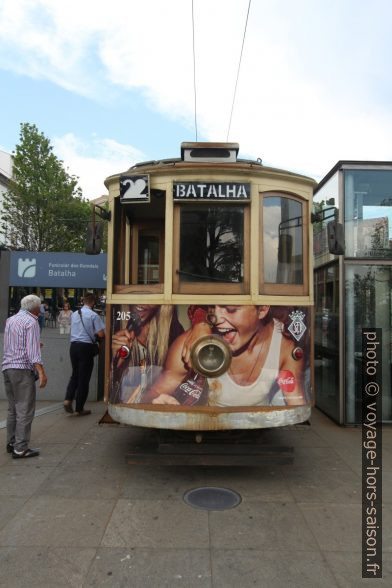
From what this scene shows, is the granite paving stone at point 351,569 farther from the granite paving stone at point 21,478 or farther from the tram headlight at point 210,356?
the granite paving stone at point 21,478

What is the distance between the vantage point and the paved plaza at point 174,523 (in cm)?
301

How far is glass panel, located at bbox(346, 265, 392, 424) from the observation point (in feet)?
21.5

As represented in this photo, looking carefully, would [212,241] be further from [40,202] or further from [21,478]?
[40,202]

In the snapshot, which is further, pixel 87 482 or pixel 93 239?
pixel 93 239

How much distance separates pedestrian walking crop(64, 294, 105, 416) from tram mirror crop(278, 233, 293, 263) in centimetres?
325

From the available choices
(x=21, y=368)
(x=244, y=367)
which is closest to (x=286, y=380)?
(x=244, y=367)

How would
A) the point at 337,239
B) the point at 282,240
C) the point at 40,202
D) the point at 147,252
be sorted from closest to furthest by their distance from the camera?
1. the point at 282,240
2. the point at 337,239
3. the point at 147,252
4. the point at 40,202

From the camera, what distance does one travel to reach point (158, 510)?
3.92 meters

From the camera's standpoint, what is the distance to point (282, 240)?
4645 mm

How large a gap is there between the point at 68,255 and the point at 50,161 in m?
17.4

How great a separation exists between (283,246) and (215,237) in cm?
67

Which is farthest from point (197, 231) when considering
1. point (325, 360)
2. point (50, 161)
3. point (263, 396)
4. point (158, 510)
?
point (50, 161)

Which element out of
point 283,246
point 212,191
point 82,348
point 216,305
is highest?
point 212,191

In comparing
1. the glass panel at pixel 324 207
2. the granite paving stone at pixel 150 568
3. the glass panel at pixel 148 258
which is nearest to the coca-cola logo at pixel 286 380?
the glass panel at pixel 148 258
